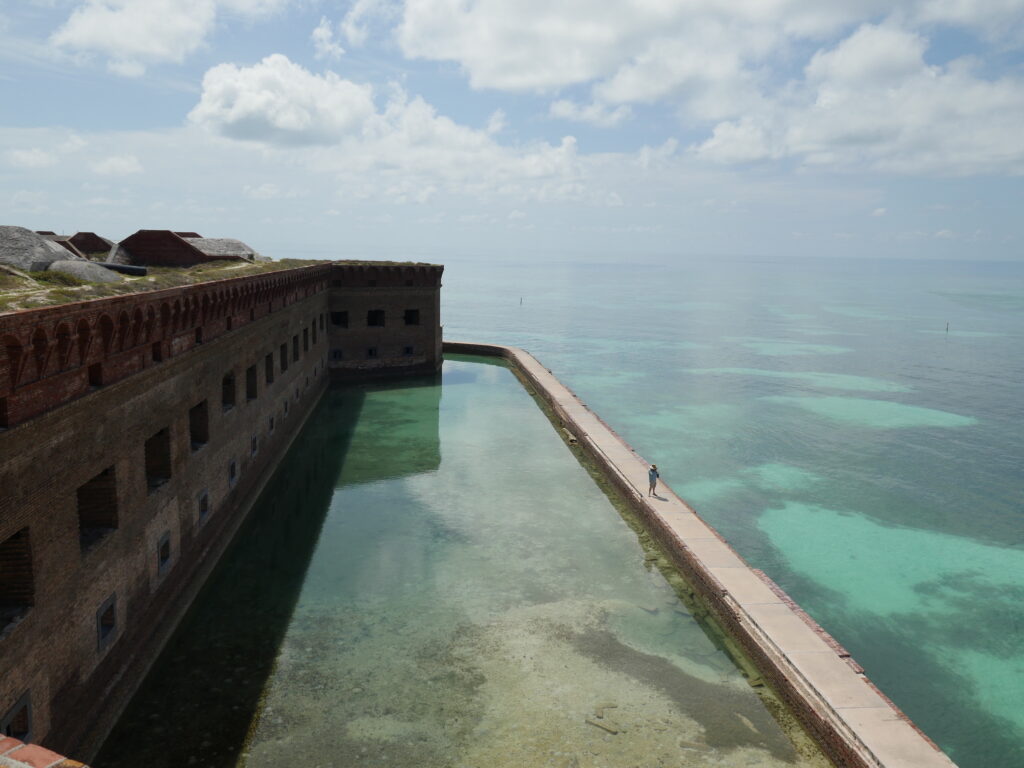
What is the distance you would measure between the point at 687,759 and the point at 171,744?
22.6 ft

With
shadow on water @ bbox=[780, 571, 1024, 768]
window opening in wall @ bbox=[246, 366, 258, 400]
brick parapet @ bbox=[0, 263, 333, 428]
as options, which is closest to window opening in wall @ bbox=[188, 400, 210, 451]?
brick parapet @ bbox=[0, 263, 333, 428]

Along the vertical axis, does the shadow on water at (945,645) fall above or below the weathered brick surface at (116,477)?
below

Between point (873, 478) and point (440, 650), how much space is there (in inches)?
739

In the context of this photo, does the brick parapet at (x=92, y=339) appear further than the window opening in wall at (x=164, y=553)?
No

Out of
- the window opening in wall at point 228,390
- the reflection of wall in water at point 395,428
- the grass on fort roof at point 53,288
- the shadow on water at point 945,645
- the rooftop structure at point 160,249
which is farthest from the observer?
the rooftop structure at point 160,249

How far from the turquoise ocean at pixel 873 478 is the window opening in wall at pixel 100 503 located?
503 inches

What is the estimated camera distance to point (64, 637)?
905 centimetres

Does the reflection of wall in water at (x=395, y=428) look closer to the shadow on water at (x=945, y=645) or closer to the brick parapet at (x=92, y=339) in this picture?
the brick parapet at (x=92, y=339)

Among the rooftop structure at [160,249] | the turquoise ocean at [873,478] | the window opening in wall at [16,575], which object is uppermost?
the rooftop structure at [160,249]

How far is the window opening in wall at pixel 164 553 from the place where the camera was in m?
12.6

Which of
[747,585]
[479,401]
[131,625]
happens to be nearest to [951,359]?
[479,401]

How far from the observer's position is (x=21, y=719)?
26.6ft

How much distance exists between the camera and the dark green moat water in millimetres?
9953

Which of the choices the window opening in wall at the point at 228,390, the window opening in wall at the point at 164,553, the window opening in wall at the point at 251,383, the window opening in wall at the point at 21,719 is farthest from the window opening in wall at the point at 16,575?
the window opening in wall at the point at 251,383
